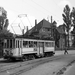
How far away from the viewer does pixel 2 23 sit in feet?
141

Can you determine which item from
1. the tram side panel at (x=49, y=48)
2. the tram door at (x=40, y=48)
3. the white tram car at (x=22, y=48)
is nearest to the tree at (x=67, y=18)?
the tram side panel at (x=49, y=48)

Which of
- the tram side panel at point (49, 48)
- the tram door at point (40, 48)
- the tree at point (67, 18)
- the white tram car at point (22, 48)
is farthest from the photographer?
the tree at point (67, 18)

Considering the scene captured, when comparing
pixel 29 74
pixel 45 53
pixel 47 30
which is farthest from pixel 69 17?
pixel 29 74

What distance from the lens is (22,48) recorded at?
18109mm

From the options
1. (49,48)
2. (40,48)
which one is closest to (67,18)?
(49,48)

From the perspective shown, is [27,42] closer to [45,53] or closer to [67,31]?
[45,53]

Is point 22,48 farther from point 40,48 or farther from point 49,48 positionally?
point 49,48

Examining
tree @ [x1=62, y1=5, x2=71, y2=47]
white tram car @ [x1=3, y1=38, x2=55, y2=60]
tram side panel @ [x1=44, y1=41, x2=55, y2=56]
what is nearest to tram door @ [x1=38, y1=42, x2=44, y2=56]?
white tram car @ [x1=3, y1=38, x2=55, y2=60]

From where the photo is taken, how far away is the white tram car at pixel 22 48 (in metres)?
17.3

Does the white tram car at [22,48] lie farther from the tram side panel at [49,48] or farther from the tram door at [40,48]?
the tram side panel at [49,48]

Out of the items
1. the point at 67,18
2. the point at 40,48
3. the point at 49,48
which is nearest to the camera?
the point at 40,48

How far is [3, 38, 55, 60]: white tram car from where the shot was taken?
56.7ft

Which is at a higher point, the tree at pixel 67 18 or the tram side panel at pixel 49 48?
the tree at pixel 67 18

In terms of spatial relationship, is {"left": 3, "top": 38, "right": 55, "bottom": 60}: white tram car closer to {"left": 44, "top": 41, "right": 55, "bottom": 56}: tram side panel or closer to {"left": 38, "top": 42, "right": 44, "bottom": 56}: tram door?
{"left": 38, "top": 42, "right": 44, "bottom": 56}: tram door
